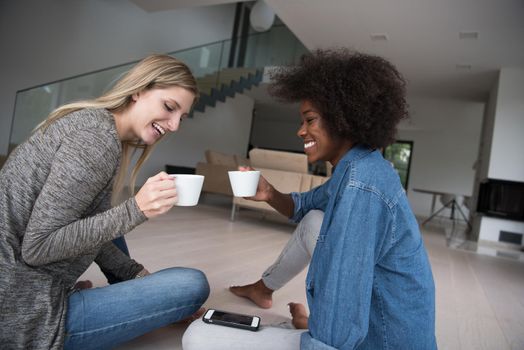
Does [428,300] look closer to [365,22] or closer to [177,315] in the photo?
[177,315]

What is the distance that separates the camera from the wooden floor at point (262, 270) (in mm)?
1638

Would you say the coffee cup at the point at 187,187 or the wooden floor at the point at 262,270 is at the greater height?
the coffee cup at the point at 187,187

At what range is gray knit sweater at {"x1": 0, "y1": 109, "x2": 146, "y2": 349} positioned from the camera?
735 mm

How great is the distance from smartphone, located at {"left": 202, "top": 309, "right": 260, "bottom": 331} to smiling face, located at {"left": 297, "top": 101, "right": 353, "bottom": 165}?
0.45 meters

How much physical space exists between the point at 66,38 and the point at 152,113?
6.79 meters

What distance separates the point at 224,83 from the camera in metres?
9.10

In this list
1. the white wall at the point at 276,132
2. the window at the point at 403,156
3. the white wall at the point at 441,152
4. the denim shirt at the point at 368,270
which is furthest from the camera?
the white wall at the point at 276,132

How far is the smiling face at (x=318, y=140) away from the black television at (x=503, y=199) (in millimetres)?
6055

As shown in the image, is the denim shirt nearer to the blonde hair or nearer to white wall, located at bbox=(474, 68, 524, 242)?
the blonde hair

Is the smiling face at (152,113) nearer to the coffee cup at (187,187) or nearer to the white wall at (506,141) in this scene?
the coffee cup at (187,187)

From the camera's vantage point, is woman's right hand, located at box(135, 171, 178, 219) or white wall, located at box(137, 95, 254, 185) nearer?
woman's right hand, located at box(135, 171, 178, 219)

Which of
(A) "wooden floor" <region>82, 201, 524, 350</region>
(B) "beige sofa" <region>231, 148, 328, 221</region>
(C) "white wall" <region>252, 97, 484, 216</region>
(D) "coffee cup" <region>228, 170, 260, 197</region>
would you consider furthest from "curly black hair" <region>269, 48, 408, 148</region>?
(C) "white wall" <region>252, 97, 484, 216</region>

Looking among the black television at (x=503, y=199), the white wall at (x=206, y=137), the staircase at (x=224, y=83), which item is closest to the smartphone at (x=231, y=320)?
the black television at (x=503, y=199)

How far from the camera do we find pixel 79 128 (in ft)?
2.59
